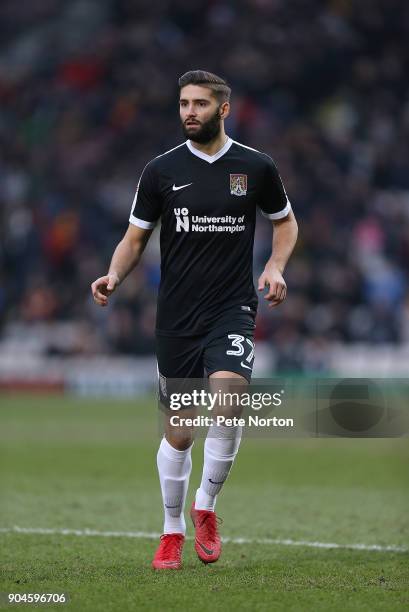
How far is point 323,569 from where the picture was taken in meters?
5.93

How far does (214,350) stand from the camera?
591 cm

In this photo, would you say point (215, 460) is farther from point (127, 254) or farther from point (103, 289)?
point (127, 254)

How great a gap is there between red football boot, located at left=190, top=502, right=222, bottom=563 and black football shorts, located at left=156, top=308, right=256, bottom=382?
73cm

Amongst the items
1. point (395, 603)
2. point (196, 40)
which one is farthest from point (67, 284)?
point (395, 603)

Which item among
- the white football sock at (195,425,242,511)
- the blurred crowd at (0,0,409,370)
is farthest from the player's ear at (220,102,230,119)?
the blurred crowd at (0,0,409,370)

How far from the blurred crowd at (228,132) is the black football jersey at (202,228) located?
12683 mm

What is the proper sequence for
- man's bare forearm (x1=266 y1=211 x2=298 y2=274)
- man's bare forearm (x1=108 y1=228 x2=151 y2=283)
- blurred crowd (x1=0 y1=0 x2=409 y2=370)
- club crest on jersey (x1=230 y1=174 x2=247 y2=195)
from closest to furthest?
1. club crest on jersey (x1=230 y1=174 x2=247 y2=195)
2. man's bare forearm (x1=108 y1=228 x2=151 y2=283)
3. man's bare forearm (x1=266 y1=211 x2=298 y2=274)
4. blurred crowd (x1=0 y1=0 x2=409 y2=370)

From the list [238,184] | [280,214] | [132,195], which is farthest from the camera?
[132,195]

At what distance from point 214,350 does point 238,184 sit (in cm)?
88

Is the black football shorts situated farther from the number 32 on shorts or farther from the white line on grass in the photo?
the white line on grass

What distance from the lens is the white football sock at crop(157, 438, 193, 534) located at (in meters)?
6.15

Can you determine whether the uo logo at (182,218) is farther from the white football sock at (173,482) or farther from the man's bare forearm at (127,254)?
the white football sock at (173,482)

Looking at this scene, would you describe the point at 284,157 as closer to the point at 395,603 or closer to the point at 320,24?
the point at 320,24

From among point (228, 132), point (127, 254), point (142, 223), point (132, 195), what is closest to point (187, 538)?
point (127, 254)
